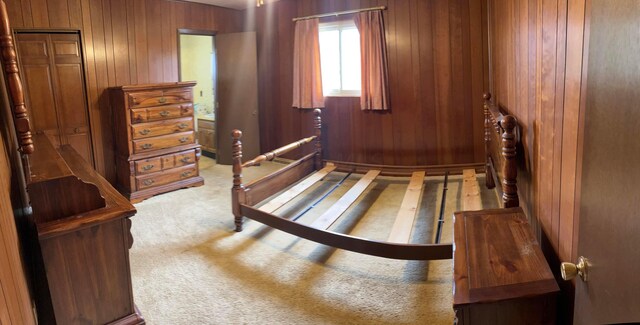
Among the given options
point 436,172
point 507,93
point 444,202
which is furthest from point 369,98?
point 507,93

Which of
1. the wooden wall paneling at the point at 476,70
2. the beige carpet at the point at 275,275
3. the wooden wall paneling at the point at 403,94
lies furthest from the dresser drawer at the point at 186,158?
the wooden wall paneling at the point at 476,70

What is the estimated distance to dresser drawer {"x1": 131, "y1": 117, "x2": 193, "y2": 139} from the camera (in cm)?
493

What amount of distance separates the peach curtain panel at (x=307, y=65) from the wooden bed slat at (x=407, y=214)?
1.86 meters

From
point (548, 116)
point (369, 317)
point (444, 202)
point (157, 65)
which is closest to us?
point (548, 116)

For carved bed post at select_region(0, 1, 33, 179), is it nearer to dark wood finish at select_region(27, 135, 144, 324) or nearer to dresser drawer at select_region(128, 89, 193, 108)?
dark wood finish at select_region(27, 135, 144, 324)

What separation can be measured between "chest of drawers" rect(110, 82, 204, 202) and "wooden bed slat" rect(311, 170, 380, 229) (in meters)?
2.16

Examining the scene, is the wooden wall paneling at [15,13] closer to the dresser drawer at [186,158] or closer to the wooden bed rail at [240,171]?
the dresser drawer at [186,158]

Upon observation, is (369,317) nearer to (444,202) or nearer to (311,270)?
(311,270)

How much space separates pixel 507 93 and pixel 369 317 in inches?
73.4

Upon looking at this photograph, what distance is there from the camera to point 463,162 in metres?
5.35

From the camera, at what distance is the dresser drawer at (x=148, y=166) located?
4.96m

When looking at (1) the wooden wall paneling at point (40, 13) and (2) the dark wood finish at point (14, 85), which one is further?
(1) the wooden wall paneling at point (40, 13)

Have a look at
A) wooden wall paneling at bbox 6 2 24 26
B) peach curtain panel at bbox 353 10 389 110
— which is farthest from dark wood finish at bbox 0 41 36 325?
peach curtain panel at bbox 353 10 389 110

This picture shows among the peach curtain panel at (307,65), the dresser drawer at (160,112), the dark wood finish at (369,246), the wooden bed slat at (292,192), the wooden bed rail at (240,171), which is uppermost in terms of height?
the peach curtain panel at (307,65)
